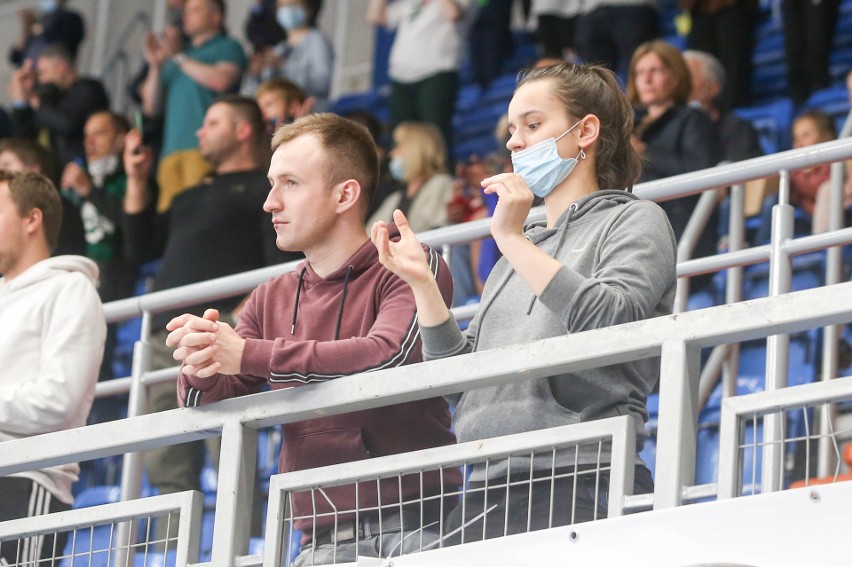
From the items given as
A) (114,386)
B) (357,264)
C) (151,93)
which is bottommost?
(357,264)

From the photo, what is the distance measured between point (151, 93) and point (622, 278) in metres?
6.45

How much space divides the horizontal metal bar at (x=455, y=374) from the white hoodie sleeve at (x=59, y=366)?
0.44 meters

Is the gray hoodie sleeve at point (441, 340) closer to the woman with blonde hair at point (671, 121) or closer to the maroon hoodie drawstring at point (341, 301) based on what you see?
the maroon hoodie drawstring at point (341, 301)

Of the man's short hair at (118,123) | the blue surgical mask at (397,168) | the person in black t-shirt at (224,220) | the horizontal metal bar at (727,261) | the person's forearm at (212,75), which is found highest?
the person's forearm at (212,75)

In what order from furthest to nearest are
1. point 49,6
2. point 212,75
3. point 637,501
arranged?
1. point 49,6
2. point 212,75
3. point 637,501

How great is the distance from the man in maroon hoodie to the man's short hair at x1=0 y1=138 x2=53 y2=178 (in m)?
2.86

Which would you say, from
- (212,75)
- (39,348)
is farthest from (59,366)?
(212,75)

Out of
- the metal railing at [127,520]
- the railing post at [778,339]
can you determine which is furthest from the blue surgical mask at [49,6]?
Result: the metal railing at [127,520]

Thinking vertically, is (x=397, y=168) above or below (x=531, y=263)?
above

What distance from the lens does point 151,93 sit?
28.4 feet

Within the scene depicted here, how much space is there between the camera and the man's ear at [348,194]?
312 centimetres

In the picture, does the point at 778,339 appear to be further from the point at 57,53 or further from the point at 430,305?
the point at 57,53

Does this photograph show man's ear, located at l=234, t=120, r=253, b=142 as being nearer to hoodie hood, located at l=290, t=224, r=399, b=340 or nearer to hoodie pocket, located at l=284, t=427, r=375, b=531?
hoodie hood, located at l=290, t=224, r=399, b=340

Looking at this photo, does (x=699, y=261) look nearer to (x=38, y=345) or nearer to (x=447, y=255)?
(x=447, y=255)
